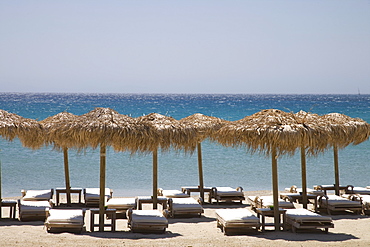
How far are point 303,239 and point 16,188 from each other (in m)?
9.09

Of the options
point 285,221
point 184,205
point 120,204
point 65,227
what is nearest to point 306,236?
point 285,221

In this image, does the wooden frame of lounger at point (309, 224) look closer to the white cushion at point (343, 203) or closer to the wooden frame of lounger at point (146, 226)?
the white cushion at point (343, 203)

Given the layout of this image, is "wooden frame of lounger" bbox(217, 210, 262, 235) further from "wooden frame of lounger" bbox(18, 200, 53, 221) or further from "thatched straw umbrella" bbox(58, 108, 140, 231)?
"wooden frame of lounger" bbox(18, 200, 53, 221)

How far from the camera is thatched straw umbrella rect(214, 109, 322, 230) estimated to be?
7.01 metres

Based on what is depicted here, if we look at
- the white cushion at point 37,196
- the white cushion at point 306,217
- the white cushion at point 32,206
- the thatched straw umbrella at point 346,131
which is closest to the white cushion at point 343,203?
the thatched straw umbrella at point 346,131

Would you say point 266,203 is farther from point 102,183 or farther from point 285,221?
point 102,183

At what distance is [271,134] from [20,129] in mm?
4422

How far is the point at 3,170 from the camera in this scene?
1639 centimetres

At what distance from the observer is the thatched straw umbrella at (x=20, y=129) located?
26.6 ft

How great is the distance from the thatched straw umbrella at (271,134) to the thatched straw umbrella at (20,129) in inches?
141

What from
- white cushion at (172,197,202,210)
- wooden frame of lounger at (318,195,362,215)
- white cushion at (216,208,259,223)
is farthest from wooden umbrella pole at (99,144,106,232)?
wooden frame of lounger at (318,195,362,215)

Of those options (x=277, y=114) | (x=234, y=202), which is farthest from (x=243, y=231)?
(x=234, y=202)

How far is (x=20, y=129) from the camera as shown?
835 cm

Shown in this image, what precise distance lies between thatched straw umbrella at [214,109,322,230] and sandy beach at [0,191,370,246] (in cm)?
75
